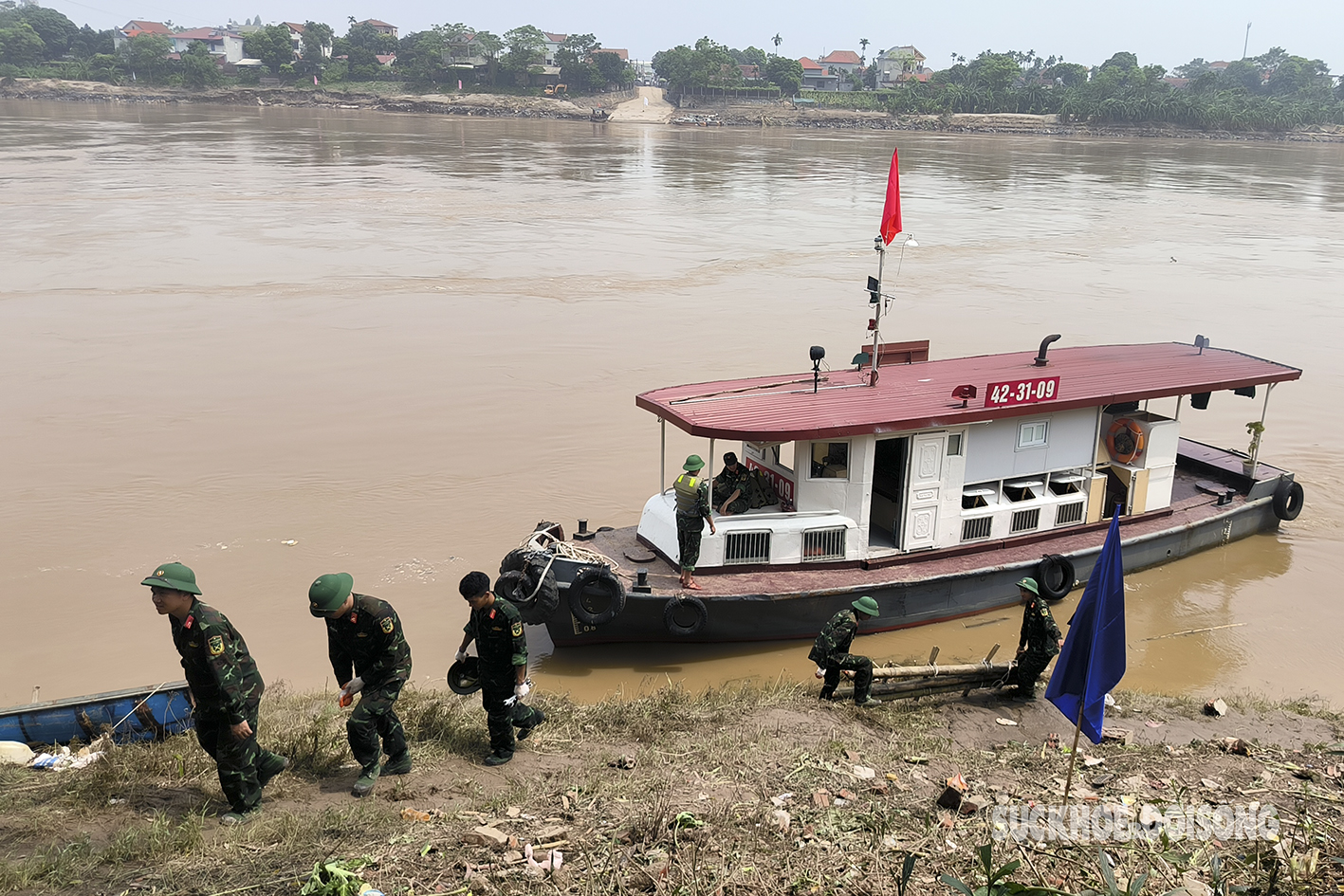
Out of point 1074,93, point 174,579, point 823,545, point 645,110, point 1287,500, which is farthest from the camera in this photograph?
point 645,110

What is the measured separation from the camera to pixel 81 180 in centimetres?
3934

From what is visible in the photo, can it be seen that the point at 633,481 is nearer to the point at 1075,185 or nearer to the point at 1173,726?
the point at 1173,726

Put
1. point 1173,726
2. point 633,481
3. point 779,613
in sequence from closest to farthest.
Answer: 1. point 1173,726
2. point 779,613
3. point 633,481

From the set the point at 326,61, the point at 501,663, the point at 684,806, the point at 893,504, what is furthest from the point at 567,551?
the point at 326,61

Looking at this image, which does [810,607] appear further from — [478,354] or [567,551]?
[478,354]

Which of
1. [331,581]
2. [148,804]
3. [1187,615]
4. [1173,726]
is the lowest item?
[1187,615]

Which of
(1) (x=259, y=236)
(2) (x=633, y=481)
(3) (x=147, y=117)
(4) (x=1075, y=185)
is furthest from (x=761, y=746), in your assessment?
(3) (x=147, y=117)

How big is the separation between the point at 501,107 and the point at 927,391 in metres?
95.0

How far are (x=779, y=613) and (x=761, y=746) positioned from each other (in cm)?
267

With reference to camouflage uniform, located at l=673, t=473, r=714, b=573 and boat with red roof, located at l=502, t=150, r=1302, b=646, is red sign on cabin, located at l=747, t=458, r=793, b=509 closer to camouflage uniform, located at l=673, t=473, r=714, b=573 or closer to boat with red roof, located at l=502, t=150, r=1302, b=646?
boat with red roof, located at l=502, t=150, r=1302, b=646

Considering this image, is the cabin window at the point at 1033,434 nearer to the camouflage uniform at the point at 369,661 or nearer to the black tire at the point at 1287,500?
the black tire at the point at 1287,500

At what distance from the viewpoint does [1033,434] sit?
10.4 metres

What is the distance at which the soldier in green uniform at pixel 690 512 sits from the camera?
885cm

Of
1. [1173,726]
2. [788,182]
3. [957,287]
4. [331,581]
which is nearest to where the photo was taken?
[331,581]
